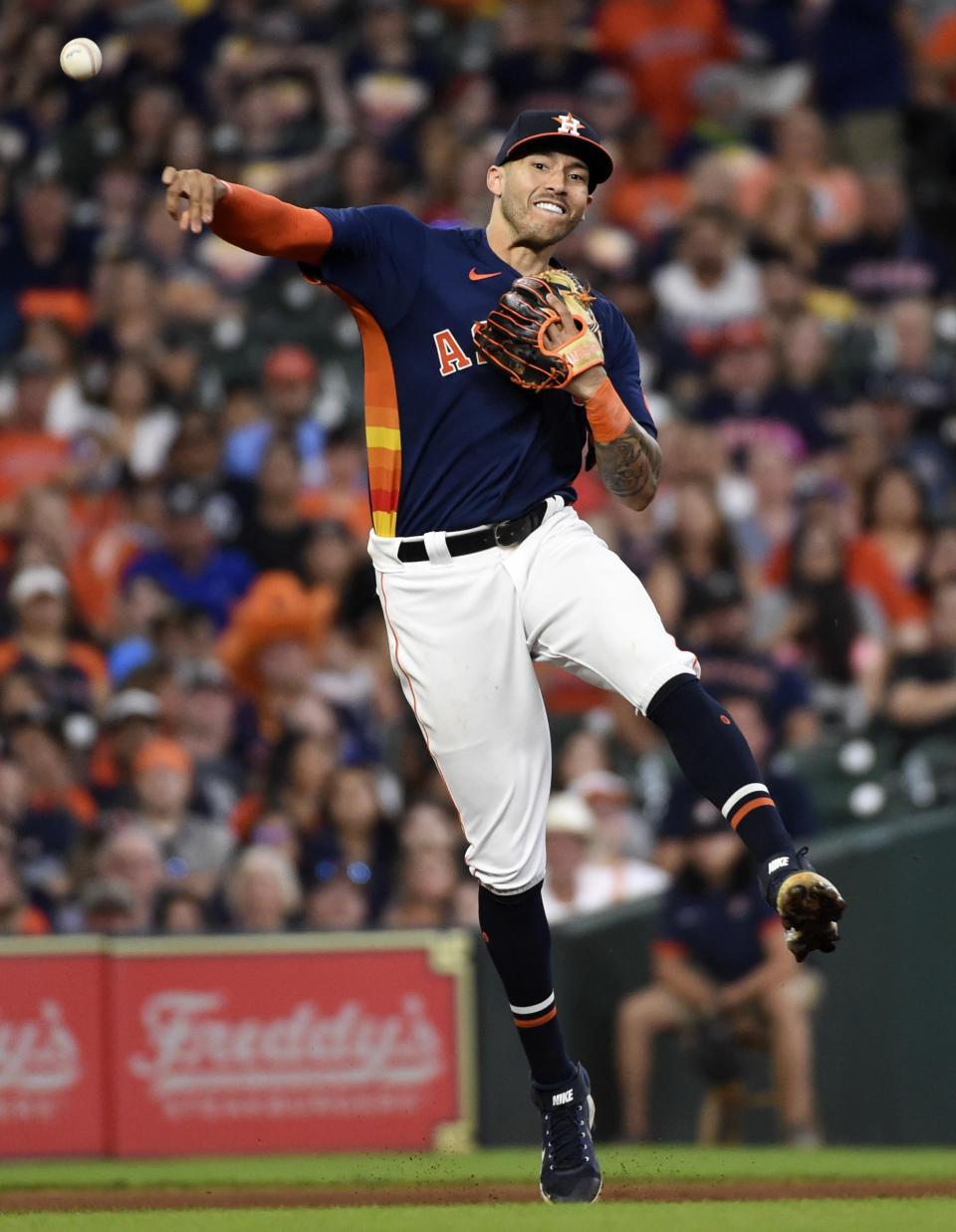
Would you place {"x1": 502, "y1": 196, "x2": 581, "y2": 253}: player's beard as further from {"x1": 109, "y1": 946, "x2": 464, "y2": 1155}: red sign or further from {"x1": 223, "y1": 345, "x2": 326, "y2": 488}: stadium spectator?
{"x1": 223, "y1": 345, "x2": 326, "y2": 488}: stadium spectator

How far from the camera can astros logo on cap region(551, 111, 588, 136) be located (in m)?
4.80

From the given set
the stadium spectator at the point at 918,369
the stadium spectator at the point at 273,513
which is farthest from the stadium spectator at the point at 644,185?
the stadium spectator at the point at 273,513

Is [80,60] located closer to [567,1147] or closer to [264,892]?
[567,1147]

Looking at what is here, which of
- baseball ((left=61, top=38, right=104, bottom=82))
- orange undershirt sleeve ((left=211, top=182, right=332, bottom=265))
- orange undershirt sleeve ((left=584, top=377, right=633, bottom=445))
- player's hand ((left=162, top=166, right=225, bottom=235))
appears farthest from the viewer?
baseball ((left=61, top=38, right=104, bottom=82))

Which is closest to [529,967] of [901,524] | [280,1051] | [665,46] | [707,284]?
[280,1051]

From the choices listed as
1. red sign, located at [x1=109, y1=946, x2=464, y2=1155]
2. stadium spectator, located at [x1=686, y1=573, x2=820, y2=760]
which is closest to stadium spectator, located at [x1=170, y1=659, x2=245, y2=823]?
red sign, located at [x1=109, y1=946, x2=464, y2=1155]

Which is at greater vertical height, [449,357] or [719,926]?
[449,357]

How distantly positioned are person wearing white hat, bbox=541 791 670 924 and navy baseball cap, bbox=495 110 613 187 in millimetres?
3461

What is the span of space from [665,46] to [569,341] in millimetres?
8475

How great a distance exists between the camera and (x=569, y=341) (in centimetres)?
457

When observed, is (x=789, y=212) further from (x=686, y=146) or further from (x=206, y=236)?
(x=206, y=236)

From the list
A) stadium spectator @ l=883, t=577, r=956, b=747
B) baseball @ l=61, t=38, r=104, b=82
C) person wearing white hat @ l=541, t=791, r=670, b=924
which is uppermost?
baseball @ l=61, t=38, r=104, b=82

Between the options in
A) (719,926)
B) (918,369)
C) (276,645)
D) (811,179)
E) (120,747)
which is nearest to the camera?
(719,926)

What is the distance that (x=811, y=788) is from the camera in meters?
8.05
